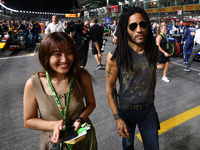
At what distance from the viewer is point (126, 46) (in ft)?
5.04

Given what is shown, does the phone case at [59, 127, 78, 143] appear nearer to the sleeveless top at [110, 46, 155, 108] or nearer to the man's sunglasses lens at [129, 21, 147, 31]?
the sleeveless top at [110, 46, 155, 108]

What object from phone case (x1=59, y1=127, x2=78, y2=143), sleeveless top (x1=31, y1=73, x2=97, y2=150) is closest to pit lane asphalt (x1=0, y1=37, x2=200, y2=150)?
sleeveless top (x1=31, y1=73, x2=97, y2=150)

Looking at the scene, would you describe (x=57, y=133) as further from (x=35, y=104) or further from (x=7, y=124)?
(x=7, y=124)

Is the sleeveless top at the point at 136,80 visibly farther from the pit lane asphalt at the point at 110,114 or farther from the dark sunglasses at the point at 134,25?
the pit lane asphalt at the point at 110,114

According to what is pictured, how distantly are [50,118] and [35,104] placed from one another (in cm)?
17

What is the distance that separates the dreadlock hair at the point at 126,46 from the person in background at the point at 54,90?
0.47 meters

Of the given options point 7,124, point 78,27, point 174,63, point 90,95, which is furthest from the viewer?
point 174,63

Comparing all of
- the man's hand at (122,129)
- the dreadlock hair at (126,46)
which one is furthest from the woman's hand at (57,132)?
the dreadlock hair at (126,46)

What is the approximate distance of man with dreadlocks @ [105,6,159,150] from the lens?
1504 millimetres

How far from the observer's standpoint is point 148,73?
1.55m

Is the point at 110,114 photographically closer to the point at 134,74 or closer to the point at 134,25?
the point at 134,74

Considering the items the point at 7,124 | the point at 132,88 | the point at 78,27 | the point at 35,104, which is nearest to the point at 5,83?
the point at 7,124

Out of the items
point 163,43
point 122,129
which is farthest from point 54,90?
point 163,43

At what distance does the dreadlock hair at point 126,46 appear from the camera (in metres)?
1.49
